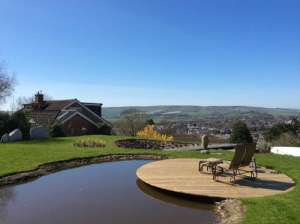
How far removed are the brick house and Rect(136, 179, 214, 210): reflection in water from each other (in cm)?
2421

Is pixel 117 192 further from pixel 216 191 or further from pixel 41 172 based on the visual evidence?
pixel 41 172

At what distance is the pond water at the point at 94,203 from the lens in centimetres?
673

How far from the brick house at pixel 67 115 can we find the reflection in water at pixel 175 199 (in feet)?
79.4

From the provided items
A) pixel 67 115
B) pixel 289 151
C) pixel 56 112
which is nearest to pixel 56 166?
pixel 289 151

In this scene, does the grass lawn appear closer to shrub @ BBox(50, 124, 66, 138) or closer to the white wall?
the white wall

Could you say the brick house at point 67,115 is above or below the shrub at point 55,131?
above

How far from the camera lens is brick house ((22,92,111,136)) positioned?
33250 millimetres

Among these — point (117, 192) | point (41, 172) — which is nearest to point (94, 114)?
point (41, 172)

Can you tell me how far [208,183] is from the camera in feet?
28.6

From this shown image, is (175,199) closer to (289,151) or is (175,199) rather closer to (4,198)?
(4,198)

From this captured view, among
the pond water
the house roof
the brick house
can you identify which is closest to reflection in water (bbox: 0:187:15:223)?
the pond water

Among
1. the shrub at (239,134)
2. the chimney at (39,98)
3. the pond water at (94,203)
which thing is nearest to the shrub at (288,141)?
the shrub at (239,134)

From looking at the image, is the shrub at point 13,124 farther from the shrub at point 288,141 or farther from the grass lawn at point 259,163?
the shrub at point 288,141

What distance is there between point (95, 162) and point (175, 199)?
5939 millimetres
